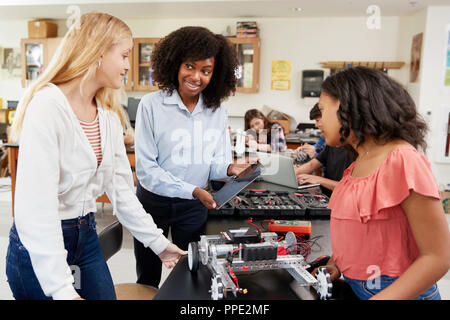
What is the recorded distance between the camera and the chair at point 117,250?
1464 millimetres

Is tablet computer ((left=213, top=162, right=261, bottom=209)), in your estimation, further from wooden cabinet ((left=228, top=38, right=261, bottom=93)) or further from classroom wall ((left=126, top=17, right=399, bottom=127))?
classroom wall ((left=126, top=17, right=399, bottom=127))

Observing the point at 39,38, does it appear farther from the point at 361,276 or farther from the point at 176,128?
the point at 361,276

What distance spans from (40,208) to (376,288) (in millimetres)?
854

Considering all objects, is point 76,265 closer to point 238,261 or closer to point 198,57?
point 238,261

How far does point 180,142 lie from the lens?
1712 millimetres

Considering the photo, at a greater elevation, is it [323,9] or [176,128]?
[323,9]

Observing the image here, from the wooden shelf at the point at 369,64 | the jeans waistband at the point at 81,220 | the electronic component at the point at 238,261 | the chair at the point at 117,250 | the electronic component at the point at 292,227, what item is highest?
the wooden shelf at the point at 369,64

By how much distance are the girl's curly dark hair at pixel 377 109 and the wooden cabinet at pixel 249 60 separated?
15.6 ft

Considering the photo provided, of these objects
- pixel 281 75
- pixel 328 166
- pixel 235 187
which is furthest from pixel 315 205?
pixel 281 75

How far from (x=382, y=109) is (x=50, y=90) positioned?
84cm

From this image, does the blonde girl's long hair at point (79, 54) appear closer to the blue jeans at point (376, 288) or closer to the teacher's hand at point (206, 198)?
the teacher's hand at point (206, 198)

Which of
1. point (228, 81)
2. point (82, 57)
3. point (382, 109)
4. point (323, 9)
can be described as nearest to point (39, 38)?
point (323, 9)

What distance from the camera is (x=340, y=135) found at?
1.04m

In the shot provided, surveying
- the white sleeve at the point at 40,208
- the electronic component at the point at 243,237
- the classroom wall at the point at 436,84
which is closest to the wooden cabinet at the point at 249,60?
the classroom wall at the point at 436,84
